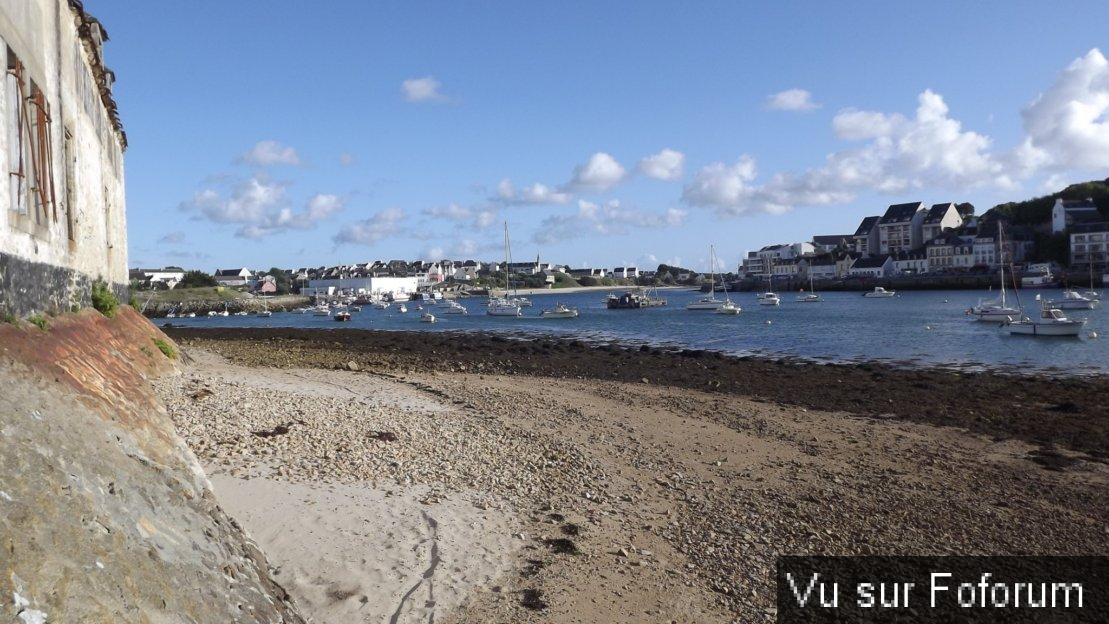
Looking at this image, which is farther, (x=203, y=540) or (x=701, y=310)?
(x=701, y=310)

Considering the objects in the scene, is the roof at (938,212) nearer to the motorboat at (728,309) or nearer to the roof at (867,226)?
the roof at (867,226)

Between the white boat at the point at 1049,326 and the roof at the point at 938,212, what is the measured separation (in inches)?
4804

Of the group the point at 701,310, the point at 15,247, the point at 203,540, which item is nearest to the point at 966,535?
the point at 203,540

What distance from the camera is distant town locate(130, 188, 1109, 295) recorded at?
389 feet

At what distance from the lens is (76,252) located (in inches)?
483

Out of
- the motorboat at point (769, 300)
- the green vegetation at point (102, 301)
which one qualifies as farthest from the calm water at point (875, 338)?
the green vegetation at point (102, 301)

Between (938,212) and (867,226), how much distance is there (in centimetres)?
1698

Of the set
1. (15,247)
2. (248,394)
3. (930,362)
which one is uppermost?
(15,247)

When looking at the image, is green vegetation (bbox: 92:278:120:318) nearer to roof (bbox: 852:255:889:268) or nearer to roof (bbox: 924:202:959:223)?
roof (bbox: 852:255:889:268)

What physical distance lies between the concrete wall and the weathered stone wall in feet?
4.31

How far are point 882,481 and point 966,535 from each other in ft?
7.80

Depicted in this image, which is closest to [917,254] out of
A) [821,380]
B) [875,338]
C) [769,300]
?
[769,300]

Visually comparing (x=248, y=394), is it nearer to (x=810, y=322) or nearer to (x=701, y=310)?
(x=810, y=322)

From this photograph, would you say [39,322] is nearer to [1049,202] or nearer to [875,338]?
[875,338]
